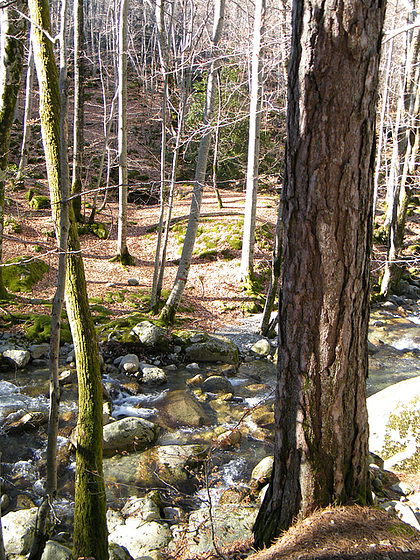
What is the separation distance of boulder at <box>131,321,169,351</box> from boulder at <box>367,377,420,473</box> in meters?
4.57

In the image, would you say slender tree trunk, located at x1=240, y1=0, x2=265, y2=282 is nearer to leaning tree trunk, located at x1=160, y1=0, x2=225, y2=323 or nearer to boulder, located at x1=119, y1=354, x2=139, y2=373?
leaning tree trunk, located at x1=160, y1=0, x2=225, y2=323

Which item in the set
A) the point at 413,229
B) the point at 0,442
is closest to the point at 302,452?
the point at 0,442

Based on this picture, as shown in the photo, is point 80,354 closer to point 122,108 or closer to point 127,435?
point 127,435

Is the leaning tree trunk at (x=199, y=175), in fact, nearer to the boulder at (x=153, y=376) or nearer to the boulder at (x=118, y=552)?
the boulder at (x=153, y=376)

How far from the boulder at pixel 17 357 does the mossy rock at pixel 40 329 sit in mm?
440

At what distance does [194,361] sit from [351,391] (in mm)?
5869

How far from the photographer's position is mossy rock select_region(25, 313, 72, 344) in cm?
763

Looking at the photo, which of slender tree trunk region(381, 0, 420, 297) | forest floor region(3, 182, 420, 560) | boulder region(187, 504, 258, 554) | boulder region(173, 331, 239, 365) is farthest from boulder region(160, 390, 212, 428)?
slender tree trunk region(381, 0, 420, 297)

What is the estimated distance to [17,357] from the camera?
23.3 ft

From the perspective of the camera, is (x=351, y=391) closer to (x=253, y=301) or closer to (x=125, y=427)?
(x=125, y=427)

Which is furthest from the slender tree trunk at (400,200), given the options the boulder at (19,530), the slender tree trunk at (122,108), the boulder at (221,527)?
the boulder at (19,530)

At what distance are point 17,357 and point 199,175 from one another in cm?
512

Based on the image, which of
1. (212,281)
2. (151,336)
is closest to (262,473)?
(151,336)

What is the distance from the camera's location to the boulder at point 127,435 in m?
5.32
